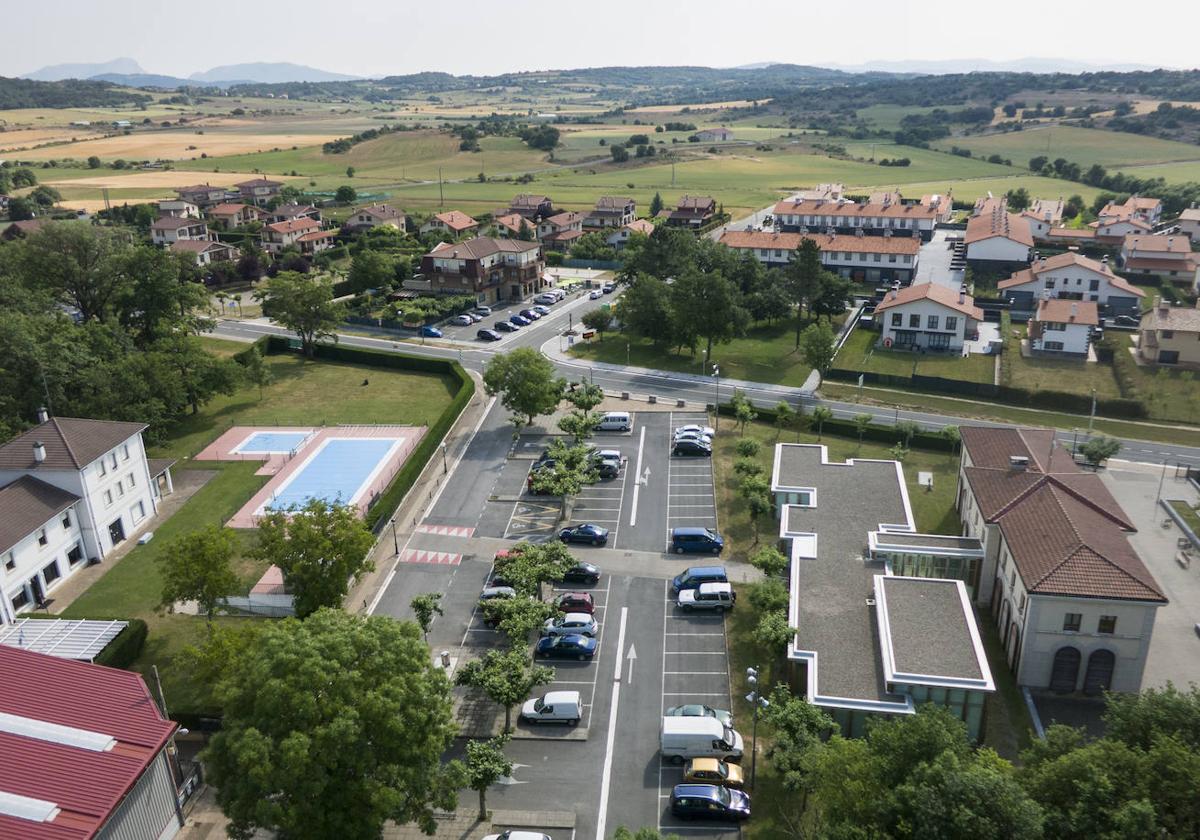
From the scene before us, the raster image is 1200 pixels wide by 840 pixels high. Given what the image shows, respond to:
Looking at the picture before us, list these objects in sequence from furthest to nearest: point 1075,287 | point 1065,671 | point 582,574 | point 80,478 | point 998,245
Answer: point 998,245 < point 1075,287 < point 80,478 < point 582,574 < point 1065,671

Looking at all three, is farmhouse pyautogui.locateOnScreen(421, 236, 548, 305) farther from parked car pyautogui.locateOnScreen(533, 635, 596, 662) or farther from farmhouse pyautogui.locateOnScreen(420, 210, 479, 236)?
parked car pyautogui.locateOnScreen(533, 635, 596, 662)

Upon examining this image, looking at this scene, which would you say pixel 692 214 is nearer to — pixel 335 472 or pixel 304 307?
pixel 304 307

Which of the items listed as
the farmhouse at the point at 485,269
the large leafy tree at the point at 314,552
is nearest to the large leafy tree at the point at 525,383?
the large leafy tree at the point at 314,552

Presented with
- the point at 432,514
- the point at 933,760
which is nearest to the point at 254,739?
the point at 933,760

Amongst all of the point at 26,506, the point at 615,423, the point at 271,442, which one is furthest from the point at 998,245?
the point at 26,506

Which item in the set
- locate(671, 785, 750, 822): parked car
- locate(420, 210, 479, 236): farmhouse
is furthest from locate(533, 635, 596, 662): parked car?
locate(420, 210, 479, 236): farmhouse

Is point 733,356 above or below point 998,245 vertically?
below
